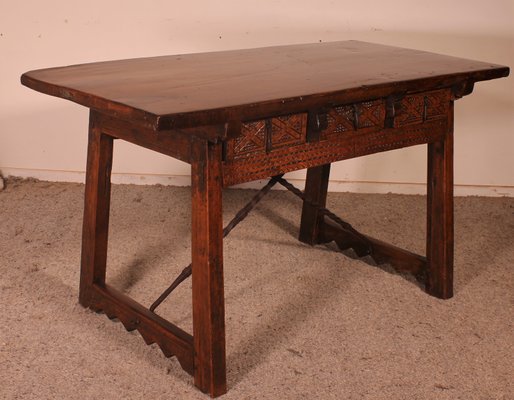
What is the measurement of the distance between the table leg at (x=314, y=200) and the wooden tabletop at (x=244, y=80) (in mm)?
474

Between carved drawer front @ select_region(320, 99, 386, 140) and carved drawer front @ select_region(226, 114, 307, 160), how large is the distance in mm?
99

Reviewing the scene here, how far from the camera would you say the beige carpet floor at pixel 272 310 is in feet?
7.97

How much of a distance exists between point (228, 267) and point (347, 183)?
3.80ft

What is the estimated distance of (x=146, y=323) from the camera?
2.56m

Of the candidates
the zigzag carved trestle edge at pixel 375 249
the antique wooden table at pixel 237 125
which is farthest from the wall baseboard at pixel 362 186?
the antique wooden table at pixel 237 125

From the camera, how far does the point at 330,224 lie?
3.40 m

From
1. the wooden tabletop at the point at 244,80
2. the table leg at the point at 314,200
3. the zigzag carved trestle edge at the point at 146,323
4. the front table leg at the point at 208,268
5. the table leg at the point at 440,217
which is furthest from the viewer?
the table leg at the point at 314,200

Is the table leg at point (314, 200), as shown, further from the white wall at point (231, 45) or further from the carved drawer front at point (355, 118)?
the white wall at point (231, 45)

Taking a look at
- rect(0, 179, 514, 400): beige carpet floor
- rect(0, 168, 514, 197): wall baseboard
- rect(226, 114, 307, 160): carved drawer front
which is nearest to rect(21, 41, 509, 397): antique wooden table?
rect(226, 114, 307, 160): carved drawer front

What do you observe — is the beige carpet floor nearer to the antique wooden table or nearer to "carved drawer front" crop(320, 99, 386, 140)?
the antique wooden table

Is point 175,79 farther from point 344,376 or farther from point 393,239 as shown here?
point 393,239

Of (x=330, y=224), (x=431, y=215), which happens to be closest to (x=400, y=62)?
(x=431, y=215)

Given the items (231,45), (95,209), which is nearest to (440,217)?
(95,209)

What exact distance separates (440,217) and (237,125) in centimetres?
107
